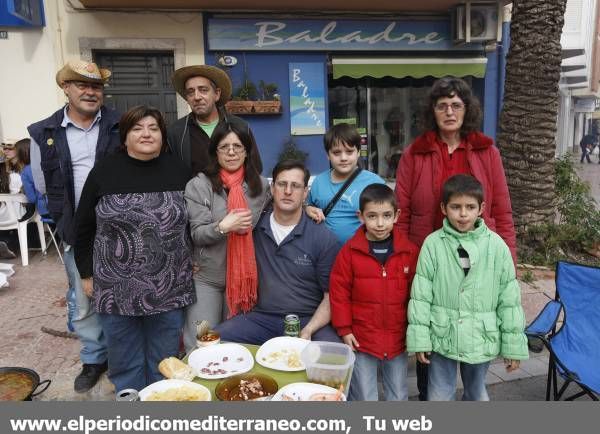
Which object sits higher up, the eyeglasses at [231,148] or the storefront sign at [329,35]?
the storefront sign at [329,35]

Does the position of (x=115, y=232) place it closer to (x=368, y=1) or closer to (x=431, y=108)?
(x=431, y=108)

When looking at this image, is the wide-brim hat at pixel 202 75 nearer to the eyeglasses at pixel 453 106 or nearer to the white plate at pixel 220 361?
the eyeglasses at pixel 453 106

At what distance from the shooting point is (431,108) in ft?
8.56

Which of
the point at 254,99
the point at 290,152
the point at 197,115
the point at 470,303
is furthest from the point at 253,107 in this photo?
the point at 470,303

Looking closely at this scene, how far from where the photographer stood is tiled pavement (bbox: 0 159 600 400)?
10.8 feet

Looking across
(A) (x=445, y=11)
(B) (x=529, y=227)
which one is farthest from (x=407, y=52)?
(B) (x=529, y=227)

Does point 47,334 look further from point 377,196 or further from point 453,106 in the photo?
point 453,106

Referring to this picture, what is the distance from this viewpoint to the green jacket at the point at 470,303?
2.27 m

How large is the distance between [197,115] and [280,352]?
173cm

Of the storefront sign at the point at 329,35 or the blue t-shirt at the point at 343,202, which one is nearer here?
the blue t-shirt at the point at 343,202

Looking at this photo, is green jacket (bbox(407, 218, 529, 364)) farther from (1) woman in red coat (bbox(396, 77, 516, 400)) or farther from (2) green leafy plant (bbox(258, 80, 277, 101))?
(2) green leafy plant (bbox(258, 80, 277, 101))

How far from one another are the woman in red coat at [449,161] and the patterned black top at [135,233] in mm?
1356

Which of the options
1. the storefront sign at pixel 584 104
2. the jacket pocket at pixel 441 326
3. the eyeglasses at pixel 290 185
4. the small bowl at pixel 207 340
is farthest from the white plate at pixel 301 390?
the storefront sign at pixel 584 104

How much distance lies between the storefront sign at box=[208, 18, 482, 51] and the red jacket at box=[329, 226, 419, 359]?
6.20m
